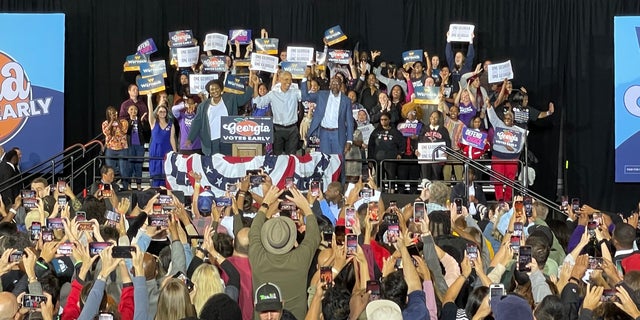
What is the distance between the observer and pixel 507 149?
17844 millimetres

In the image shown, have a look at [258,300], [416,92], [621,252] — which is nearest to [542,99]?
[416,92]

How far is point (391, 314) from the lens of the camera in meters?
6.72

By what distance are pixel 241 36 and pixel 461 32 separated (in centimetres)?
340

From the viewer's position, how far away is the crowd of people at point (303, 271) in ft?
23.3

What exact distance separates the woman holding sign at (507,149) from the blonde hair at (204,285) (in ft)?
32.9

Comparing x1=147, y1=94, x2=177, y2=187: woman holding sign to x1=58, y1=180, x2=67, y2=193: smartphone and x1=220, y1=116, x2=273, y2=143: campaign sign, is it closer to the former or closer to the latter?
x1=220, y1=116, x2=273, y2=143: campaign sign

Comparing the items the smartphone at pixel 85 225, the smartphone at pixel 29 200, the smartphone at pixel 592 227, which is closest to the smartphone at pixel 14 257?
the smartphone at pixel 85 225

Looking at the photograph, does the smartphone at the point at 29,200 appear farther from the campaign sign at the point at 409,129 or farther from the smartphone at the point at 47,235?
the campaign sign at the point at 409,129

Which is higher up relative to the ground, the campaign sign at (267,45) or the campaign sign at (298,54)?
the campaign sign at (267,45)

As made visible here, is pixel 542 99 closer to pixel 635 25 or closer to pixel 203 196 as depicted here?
pixel 635 25

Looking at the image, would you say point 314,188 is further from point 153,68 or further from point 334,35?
point 334,35

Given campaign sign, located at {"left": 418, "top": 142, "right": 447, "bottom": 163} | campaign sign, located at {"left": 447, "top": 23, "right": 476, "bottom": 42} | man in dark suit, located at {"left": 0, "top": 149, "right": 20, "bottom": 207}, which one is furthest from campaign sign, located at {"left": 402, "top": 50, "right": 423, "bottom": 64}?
man in dark suit, located at {"left": 0, "top": 149, "right": 20, "bottom": 207}

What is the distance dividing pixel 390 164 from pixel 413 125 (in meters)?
0.76

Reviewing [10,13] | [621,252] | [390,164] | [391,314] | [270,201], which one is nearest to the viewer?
[391,314]
